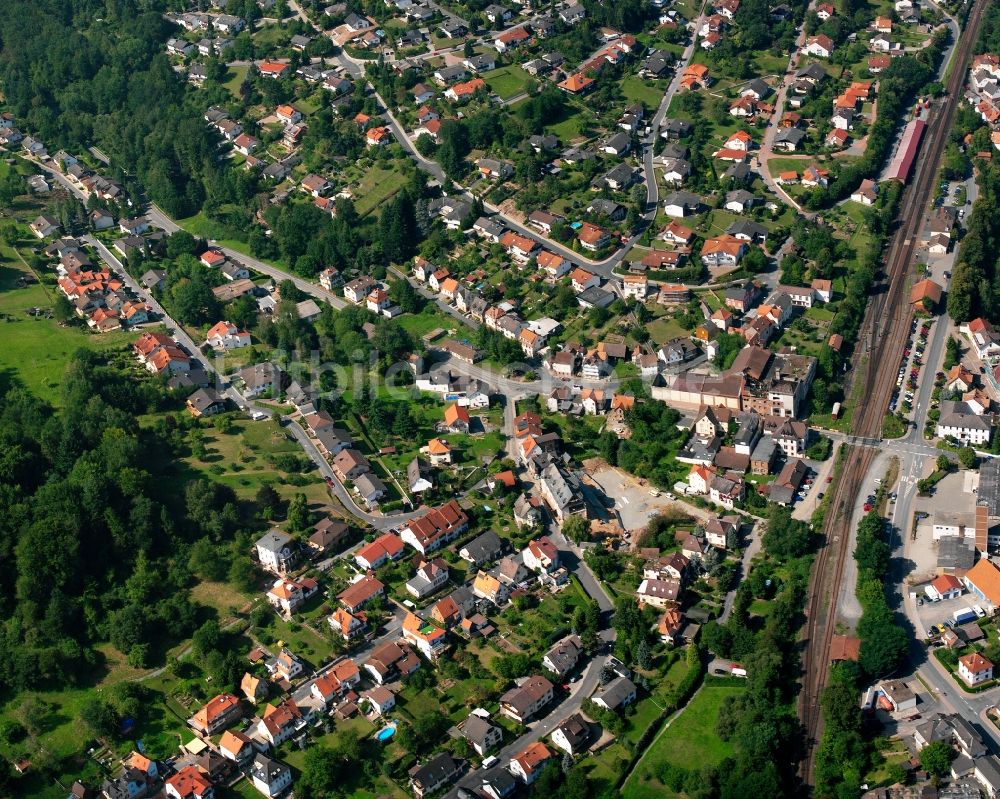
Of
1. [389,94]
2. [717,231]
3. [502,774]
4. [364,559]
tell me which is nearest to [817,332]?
[717,231]

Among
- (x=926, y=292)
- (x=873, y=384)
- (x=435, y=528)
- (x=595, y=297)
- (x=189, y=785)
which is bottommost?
(x=189, y=785)

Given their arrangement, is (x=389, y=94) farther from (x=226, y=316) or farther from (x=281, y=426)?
(x=281, y=426)

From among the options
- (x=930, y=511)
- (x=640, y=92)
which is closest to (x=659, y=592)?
(x=930, y=511)

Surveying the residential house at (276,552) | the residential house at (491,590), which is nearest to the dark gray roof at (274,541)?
the residential house at (276,552)

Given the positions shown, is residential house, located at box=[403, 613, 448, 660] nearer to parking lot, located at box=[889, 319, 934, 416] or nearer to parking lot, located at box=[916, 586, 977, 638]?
parking lot, located at box=[916, 586, 977, 638]

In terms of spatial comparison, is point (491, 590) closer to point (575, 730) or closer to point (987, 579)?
point (575, 730)

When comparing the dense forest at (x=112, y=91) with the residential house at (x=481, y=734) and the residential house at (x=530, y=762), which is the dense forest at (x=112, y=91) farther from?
the residential house at (x=530, y=762)

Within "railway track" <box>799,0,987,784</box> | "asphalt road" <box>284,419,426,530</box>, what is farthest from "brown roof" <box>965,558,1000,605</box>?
"asphalt road" <box>284,419,426,530</box>
